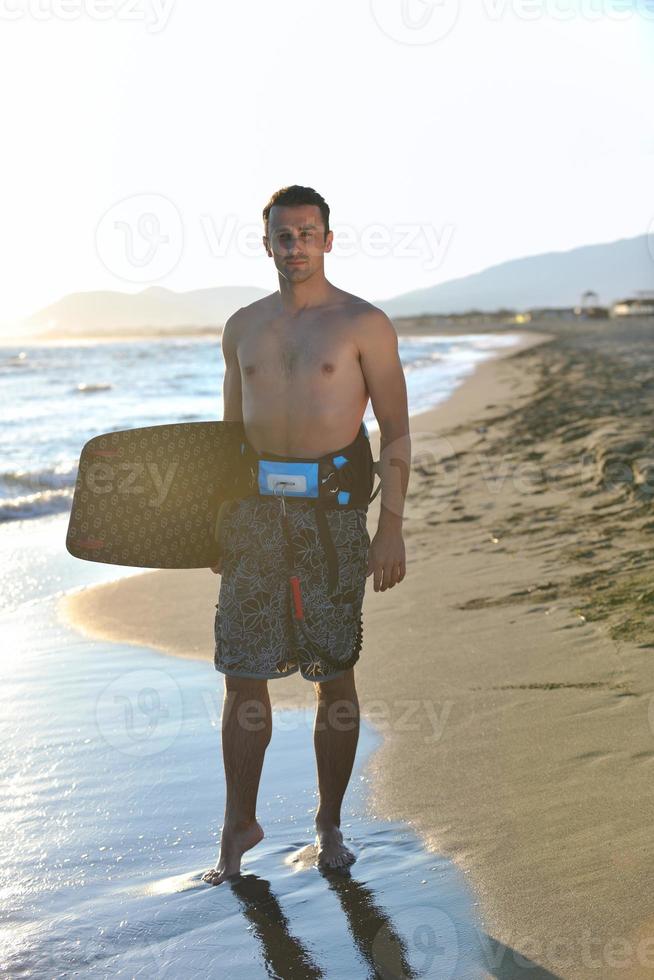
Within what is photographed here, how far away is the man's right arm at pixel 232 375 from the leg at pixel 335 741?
895 millimetres

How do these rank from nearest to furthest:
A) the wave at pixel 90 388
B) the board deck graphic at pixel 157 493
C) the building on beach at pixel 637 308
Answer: the board deck graphic at pixel 157 493, the wave at pixel 90 388, the building on beach at pixel 637 308

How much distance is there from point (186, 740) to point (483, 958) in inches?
72.4

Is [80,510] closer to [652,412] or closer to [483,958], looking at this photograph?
[483,958]

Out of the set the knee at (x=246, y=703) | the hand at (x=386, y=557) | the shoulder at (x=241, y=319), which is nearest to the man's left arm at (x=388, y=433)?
the hand at (x=386, y=557)

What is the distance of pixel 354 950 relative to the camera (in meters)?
2.69

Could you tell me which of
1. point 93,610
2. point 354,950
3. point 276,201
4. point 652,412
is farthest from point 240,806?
point 652,412

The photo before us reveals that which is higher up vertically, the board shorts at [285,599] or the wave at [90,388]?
the board shorts at [285,599]

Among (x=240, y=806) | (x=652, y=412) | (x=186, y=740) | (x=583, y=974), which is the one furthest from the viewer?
(x=652, y=412)

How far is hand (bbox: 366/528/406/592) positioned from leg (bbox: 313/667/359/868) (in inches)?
11.5

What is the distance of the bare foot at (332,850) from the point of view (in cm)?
319

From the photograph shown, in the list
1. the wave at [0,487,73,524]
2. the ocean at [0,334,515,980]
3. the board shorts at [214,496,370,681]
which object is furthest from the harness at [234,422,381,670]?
the wave at [0,487,73,524]

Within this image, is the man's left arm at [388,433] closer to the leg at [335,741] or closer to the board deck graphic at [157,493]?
the leg at [335,741]

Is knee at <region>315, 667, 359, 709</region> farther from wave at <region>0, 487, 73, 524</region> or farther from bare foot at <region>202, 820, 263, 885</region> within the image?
wave at <region>0, 487, 73, 524</region>

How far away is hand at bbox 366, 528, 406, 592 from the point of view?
3.40 metres
